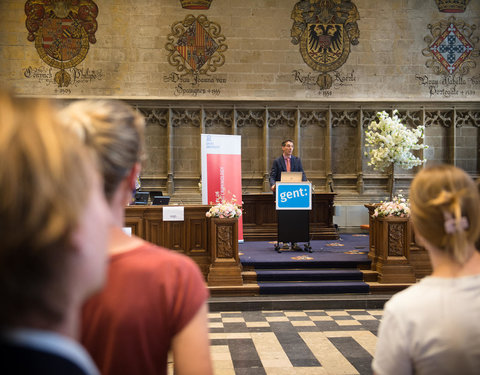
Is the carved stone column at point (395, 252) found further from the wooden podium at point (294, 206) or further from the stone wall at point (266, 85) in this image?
the stone wall at point (266, 85)

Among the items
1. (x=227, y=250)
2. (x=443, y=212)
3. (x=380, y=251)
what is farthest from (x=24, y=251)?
(x=380, y=251)

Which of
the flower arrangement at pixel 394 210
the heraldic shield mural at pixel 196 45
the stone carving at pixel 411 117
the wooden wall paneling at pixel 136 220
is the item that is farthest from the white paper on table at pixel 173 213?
the stone carving at pixel 411 117

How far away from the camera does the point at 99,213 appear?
521mm

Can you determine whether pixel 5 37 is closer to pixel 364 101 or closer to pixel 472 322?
pixel 364 101

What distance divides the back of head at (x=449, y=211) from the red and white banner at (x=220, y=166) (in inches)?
297

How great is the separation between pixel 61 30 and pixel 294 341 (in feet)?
32.6

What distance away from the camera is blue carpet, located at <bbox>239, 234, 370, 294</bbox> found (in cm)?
667

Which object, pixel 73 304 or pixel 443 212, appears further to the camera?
pixel 443 212

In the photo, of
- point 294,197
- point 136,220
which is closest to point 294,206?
point 294,197

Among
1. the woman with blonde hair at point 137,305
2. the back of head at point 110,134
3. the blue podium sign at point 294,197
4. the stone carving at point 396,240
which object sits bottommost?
the stone carving at point 396,240

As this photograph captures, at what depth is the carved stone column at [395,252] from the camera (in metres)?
6.79

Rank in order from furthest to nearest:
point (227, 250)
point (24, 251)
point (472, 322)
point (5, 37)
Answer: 1. point (5, 37)
2. point (227, 250)
3. point (472, 322)
4. point (24, 251)

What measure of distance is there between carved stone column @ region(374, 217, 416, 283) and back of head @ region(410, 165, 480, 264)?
5.81m

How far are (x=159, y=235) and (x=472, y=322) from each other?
19.9ft
